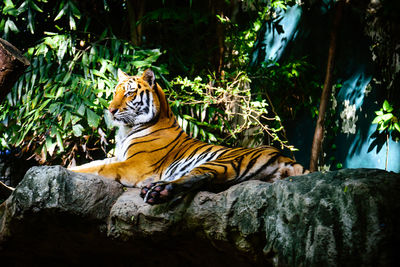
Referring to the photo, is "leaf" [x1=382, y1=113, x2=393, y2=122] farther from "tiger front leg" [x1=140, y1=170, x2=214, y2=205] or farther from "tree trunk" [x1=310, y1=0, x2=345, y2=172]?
"tiger front leg" [x1=140, y1=170, x2=214, y2=205]

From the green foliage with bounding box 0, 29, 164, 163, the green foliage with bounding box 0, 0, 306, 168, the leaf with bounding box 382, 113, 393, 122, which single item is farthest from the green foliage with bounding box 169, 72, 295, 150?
the leaf with bounding box 382, 113, 393, 122

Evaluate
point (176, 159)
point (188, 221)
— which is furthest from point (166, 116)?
point (188, 221)

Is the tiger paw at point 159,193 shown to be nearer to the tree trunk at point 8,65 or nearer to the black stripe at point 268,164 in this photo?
the black stripe at point 268,164

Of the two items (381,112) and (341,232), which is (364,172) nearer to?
(341,232)

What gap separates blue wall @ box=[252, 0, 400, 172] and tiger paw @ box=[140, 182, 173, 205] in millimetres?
2592

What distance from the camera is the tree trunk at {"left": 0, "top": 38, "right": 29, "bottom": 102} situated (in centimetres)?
249

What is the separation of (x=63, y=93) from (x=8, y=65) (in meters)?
2.38

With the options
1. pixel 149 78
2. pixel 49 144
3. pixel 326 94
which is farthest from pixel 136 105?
pixel 326 94

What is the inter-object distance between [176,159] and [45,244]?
4.17ft

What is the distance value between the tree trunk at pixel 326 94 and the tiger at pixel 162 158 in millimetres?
1671

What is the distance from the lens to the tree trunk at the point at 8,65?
249cm

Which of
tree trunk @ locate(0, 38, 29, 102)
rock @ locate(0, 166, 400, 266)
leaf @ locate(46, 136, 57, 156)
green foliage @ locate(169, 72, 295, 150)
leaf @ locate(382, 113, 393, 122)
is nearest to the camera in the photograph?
rock @ locate(0, 166, 400, 266)

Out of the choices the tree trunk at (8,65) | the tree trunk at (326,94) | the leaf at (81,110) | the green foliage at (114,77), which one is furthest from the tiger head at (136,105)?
the tree trunk at (326,94)

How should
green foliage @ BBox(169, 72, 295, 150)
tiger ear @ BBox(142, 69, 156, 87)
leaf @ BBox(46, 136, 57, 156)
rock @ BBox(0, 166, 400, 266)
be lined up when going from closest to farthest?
rock @ BBox(0, 166, 400, 266)
tiger ear @ BBox(142, 69, 156, 87)
leaf @ BBox(46, 136, 57, 156)
green foliage @ BBox(169, 72, 295, 150)
